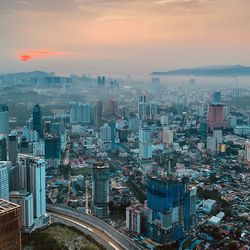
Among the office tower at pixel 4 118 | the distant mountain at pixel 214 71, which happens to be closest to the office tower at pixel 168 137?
the distant mountain at pixel 214 71

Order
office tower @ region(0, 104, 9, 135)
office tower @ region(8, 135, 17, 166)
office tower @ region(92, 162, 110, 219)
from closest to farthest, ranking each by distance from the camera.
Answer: office tower @ region(92, 162, 110, 219) < office tower @ region(8, 135, 17, 166) < office tower @ region(0, 104, 9, 135)

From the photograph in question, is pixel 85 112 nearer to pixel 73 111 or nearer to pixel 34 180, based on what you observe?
pixel 73 111

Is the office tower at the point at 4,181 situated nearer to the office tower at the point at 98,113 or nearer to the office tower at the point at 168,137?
the office tower at the point at 168,137

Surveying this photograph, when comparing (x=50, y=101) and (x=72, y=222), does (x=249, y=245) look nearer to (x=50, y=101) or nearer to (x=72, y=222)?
(x=72, y=222)

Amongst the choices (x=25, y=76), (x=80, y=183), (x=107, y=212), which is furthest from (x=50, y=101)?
(x=107, y=212)

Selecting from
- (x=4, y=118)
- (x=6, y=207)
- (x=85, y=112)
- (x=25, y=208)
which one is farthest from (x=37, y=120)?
(x=6, y=207)

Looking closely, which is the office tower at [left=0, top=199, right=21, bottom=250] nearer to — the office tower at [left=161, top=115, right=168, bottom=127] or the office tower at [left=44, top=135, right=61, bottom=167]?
the office tower at [left=44, top=135, right=61, bottom=167]

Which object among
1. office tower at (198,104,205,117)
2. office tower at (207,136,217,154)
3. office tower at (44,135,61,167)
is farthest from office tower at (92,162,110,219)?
office tower at (198,104,205,117)
